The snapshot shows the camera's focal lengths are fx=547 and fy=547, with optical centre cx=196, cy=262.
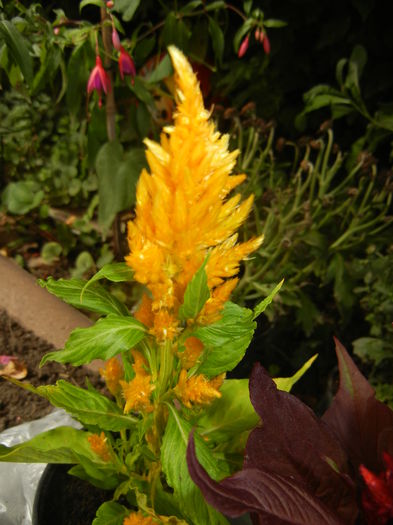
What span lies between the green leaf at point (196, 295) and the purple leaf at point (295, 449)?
109mm

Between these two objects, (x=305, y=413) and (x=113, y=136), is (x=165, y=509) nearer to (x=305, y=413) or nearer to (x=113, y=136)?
(x=305, y=413)

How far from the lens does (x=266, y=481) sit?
1.93 feet

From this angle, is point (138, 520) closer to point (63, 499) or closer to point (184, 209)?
point (63, 499)

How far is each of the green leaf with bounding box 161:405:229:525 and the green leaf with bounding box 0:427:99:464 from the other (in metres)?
0.15

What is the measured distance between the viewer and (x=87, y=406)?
2.64ft

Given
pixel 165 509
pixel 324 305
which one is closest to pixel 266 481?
pixel 165 509

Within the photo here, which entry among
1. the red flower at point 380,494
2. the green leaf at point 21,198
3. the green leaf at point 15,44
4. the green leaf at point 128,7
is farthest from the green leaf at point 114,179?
the red flower at point 380,494

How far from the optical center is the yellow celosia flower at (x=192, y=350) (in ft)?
2.42

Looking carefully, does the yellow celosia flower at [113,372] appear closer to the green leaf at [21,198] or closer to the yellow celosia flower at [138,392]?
the yellow celosia flower at [138,392]

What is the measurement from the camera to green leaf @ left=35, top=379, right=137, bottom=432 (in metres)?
0.76

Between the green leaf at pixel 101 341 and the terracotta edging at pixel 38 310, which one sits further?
the terracotta edging at pixel 38 310

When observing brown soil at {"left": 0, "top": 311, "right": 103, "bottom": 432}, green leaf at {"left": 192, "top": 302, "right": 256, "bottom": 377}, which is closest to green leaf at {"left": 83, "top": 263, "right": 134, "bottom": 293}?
green leaf at {"left": 192, "top": 302, "right": 256, "bottom": 377}

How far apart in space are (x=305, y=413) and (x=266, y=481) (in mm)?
145

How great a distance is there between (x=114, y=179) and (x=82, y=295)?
1151 mm
